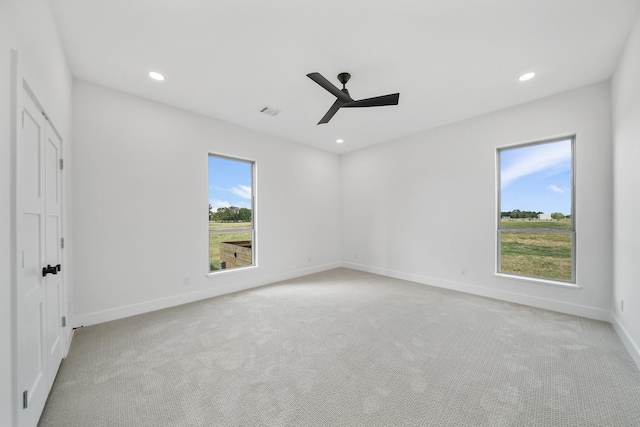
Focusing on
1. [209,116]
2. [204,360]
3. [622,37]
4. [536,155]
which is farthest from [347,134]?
[204,360]

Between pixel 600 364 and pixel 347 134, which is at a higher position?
pixel 347 134

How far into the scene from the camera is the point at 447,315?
3215 millimetres

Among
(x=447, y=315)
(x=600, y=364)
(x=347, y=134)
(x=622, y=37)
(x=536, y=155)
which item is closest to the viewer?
(x=600, y=364)

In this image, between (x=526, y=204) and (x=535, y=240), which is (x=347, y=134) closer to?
(x=526, y=204)

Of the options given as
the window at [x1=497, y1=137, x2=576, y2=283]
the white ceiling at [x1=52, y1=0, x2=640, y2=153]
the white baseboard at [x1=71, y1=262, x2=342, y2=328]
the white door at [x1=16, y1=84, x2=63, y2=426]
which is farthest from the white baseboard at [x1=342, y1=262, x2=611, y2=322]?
the white door at [x1=16, y1=84, x2=63, y2=426]

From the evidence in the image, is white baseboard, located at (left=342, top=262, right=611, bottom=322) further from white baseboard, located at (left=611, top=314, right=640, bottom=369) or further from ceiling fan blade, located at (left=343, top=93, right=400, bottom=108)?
ceiling fan blade, located at (left=343, top=93, right=400, bottom=108)

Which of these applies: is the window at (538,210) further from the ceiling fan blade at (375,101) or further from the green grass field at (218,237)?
the green grass field at (218,237)

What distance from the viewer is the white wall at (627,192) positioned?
2.19 m

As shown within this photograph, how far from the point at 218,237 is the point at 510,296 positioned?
4651mm

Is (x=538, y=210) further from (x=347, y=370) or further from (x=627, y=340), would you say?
(x=347, y=370)

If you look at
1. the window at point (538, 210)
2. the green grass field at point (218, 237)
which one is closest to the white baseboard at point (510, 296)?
the window at point (538, 210)

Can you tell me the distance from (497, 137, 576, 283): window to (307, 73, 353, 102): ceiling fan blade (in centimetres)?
289

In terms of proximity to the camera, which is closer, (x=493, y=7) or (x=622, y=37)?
(x=493, y=7)

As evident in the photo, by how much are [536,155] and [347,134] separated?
2979 mm
